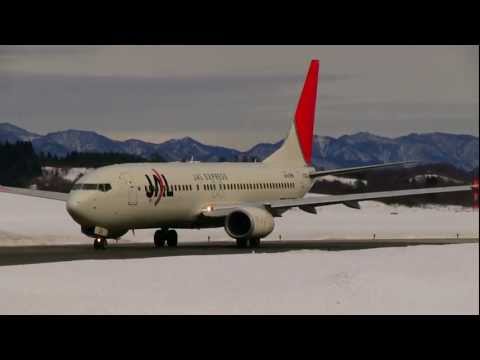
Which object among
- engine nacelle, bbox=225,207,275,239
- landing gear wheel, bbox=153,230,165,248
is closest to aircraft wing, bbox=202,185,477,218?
engine nacelle, bbox=225,207,275,239

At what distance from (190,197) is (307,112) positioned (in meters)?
15.6

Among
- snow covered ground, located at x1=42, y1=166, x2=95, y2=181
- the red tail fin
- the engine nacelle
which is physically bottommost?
the engine nacelle

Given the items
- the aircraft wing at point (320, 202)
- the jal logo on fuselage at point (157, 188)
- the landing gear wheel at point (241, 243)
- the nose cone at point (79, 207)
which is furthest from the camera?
the aircraft wing at point (320, 202)

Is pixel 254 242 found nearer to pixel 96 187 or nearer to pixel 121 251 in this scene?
pixel 121 251

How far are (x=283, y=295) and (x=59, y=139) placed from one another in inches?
3352

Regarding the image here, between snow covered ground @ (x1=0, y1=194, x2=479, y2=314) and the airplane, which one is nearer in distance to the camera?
snow covered ground @ (x1=0, y1=194, x2=479, y2=314)

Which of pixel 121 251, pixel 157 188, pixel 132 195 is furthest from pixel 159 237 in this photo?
pixel 121 251

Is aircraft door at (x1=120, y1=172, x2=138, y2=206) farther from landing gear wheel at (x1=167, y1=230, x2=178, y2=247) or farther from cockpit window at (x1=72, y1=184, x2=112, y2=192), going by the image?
landing gear wheel at (x1=167, y1=230, x2=178, y2=247)

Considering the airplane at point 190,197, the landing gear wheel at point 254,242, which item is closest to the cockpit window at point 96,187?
the airplane at point 190,197

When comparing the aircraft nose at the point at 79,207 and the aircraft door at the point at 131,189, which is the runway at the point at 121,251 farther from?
the aircraft door at the point at 131,189

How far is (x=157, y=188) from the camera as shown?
155ft

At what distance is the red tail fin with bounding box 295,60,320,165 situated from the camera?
62.3 meters

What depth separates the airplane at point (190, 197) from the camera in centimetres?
4500

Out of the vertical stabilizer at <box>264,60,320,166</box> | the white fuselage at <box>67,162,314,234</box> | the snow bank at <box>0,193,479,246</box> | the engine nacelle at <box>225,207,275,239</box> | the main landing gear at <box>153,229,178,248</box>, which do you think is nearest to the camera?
the white fuselage at <box>67,162,314,234</box>
